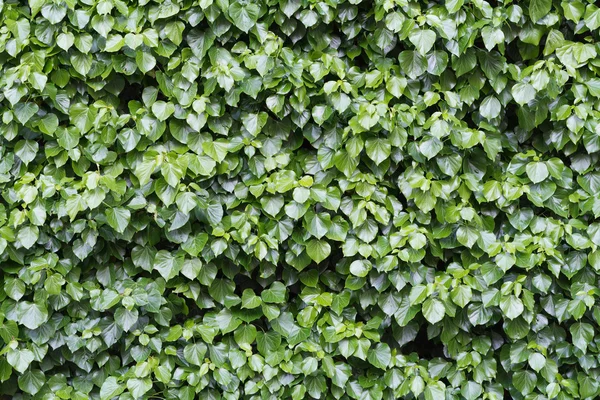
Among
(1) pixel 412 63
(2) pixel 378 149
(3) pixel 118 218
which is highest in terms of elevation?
(1) pixel 412 63

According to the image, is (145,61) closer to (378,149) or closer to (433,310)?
(378,149)

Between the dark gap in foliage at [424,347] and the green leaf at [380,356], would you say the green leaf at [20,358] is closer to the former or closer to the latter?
the green leaf at [380,356]

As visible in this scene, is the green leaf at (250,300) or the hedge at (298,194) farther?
the green leaf at (250,300)

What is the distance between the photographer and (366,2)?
2.63 metres

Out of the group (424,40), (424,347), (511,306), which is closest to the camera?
(424,40)

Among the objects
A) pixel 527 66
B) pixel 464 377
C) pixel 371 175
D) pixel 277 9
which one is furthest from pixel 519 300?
pixel 277 9

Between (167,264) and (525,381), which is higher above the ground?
(167,264)

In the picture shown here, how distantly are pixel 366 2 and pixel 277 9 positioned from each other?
15.5 inches

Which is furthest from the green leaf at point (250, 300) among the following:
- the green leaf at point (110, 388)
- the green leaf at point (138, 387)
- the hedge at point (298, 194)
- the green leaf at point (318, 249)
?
the green leaf at point (110, 388)

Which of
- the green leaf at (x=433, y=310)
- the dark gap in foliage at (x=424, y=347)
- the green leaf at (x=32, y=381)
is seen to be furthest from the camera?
the dark gap in foliage at (x=424, y=347)

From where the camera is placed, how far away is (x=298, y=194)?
8.16 ft

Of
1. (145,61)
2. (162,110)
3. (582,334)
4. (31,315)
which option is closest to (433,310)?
(582,334)

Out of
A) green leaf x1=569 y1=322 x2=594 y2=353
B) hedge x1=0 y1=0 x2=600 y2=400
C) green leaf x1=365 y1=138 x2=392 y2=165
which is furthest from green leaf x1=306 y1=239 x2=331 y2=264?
green leaf x1=569 y1=322 x2=594 y2=353

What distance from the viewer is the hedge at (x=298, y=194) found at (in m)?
2.51
